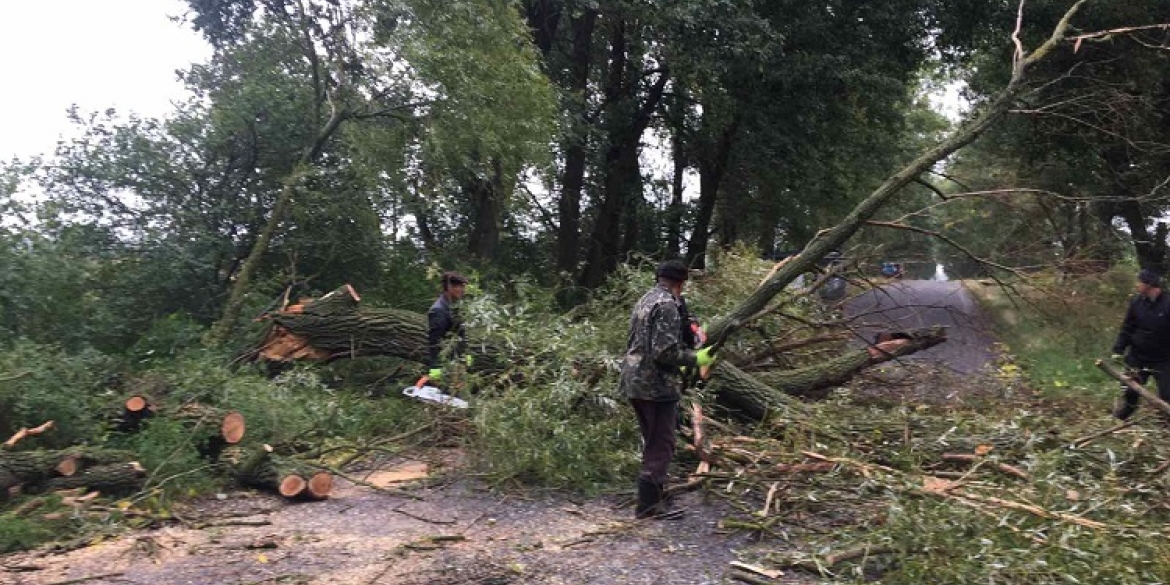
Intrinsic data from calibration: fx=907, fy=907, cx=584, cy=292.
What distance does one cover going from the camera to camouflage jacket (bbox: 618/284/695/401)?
5.02 m

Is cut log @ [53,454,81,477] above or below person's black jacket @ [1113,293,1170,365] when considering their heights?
below

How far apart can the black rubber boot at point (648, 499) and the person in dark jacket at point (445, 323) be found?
94.0 inches

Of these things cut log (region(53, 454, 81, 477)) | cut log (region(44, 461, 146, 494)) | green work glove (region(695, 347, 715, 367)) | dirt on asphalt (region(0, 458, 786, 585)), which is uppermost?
green work glove (region(695, 347, 715, 367))

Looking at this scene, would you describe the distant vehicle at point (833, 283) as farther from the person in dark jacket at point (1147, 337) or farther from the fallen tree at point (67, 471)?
the fallen tree at point (67, 471)

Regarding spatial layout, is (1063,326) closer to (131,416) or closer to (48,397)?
(131,416)

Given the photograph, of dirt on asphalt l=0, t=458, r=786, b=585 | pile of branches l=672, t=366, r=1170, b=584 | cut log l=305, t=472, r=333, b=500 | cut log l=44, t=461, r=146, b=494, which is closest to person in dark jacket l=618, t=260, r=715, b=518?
dirt on asphalt l=0, t=458, r=786, b=585

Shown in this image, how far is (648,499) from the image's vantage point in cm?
526

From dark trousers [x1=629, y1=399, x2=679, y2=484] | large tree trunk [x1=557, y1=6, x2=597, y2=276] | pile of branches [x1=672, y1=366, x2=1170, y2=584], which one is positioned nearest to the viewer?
pile of branches [x1=672, y1=366, x2=1170, y2=584]

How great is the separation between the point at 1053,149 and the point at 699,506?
10.2 m

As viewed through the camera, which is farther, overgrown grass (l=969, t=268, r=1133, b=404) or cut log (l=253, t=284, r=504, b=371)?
cut log (l=253, t=284, r=504, b=371)

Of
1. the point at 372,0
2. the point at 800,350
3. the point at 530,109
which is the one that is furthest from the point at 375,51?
the point at 800,350

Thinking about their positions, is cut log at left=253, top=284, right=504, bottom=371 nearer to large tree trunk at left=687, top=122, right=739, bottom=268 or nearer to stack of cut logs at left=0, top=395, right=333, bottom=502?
stack of cut logs at left=0, top=395, right=333, bottom=502

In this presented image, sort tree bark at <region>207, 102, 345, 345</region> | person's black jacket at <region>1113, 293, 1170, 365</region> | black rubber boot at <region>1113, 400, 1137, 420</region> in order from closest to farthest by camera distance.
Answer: black rubber boot at <region>1113, 400, 1137, 420</region> < person's black jacket at <region>1113, 293, 1170, 365</region> < tree bark at <region>207, 102, 345, 345</region>

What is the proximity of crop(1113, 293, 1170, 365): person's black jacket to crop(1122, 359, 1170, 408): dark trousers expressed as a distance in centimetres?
4
